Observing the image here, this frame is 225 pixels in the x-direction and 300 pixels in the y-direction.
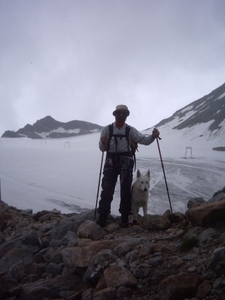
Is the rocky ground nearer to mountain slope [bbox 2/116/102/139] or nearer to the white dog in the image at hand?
the white dog

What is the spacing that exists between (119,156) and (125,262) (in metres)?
2.12

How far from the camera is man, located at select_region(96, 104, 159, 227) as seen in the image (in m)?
5.21

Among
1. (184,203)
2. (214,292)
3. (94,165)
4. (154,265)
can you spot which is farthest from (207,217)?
(94,165)

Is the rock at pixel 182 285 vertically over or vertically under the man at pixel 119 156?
under

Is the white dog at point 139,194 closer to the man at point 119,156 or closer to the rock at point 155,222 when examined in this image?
the man at point 119,156

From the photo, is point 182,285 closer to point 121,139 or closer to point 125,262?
point 125,262

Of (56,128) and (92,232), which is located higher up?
(56,128)

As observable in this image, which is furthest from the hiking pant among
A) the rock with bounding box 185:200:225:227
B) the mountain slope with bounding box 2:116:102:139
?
the mountain slope with bounding box 2:116:102:139

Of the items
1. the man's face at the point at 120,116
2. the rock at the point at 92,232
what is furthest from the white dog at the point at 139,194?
the man's face at the point at 120,116

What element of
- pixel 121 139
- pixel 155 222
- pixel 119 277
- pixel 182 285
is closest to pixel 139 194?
pixel 155 222

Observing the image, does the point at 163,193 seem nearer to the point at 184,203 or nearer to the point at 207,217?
the point at 184,203

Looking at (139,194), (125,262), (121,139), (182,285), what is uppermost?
(121,139)

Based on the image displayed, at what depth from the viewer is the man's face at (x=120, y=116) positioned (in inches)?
206

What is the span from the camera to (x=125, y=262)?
3555 mm
